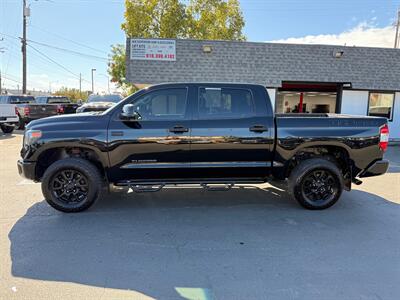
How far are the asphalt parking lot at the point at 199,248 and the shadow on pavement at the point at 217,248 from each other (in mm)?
12

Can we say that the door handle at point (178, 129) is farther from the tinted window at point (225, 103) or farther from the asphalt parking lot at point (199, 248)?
the asphalt parking lot at point (199, 248)

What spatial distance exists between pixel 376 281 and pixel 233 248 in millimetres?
1507

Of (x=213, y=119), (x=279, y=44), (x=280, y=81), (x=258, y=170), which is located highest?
(x=279, y=44)

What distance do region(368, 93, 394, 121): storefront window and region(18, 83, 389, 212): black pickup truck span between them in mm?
10436

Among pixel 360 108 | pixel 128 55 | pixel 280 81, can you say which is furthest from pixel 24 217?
pixel 360 108

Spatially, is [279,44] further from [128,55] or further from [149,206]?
[149,206]

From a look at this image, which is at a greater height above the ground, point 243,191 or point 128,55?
point 128,55

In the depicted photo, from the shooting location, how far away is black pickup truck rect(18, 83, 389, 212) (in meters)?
4.93

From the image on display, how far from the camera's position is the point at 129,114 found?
482cm

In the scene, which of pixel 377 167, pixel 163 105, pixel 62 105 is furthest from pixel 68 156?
pixel 62 105

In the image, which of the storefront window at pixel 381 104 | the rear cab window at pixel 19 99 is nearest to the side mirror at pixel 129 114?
the storefront window at pixel 381 104

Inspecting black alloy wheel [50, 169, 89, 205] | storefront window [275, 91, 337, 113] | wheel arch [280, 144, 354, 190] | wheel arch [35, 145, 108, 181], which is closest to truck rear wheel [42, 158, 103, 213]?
black alloy wheel [50, 169, 89, 205]

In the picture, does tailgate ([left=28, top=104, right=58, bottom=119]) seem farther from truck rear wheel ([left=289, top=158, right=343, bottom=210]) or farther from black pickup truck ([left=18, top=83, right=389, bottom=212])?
truck rear wheel ([left=289, top=158, right=343, bottom=210])

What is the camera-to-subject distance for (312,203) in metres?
5.35
